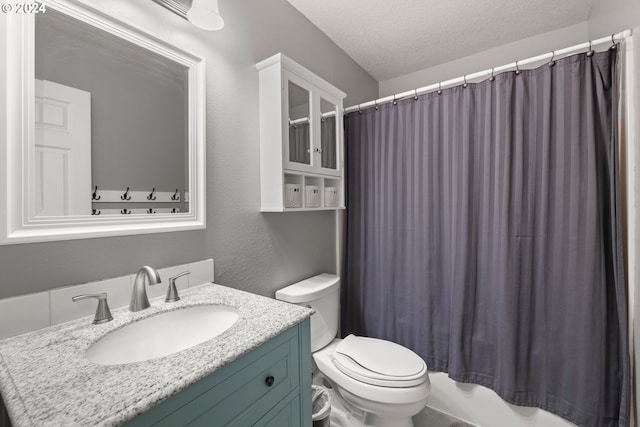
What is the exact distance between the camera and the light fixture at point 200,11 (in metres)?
0.97

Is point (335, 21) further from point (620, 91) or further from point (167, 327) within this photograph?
point (167, 327)

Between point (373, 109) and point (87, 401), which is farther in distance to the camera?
point (373, 109)

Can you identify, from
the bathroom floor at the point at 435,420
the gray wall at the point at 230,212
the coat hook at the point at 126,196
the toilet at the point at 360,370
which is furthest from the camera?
the bathroom floor at the point at 435,420

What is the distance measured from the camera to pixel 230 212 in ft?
4.16

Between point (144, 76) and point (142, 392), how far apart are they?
3.36ft

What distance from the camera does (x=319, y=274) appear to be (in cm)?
183

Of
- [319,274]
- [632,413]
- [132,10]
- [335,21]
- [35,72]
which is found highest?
[335,21]

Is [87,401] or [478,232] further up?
[478,232]

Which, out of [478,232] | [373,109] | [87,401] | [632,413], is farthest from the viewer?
[373,109]

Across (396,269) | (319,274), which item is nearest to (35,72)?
(319,274)

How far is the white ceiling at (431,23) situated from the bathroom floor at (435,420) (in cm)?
244

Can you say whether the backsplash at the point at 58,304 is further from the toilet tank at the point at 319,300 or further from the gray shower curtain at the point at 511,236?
the gray shower curtain at the point at 511,236

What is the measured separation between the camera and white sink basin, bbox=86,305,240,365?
0.76 m

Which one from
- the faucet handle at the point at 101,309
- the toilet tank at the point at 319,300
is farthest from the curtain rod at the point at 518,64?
the faucet handle at the point at 101,309
